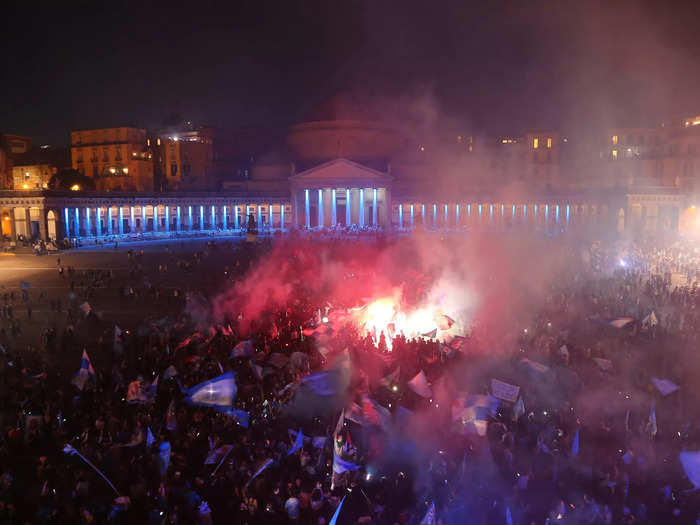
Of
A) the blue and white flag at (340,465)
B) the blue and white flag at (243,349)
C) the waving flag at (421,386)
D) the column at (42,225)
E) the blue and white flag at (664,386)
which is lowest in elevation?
the blue and white flag at (340,465)

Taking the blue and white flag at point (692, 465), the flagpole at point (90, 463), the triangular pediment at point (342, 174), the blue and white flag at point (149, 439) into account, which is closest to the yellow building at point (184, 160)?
the triangular pediment at point (342, 174)

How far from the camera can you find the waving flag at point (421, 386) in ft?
37.1

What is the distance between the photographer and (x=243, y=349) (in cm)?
1354

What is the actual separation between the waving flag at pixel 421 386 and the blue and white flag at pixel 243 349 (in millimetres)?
4419

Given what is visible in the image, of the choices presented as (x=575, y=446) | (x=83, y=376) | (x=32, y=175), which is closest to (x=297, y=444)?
(x=575, y=446)

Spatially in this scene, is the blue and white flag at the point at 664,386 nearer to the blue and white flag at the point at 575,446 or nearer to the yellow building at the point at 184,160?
the blue and white flag at the point at 575,446

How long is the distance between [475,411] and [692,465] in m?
3.73

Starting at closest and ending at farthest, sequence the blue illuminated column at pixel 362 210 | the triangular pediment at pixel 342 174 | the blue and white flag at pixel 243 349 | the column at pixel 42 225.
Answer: the blue and white flag at pixel 243 349
the column at pixel 42 225
the triangular pediment at pixel 342 174
the blue illuminated column at pixel 362 210

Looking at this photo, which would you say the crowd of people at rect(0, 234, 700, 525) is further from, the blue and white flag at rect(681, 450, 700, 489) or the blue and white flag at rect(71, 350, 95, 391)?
the blue and white flag at rect(681, 450, 700, 489)

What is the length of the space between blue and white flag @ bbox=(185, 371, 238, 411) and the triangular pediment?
4649 centimetres

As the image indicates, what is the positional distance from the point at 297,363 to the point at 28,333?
1127cm

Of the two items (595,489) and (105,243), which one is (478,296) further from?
(105,243)

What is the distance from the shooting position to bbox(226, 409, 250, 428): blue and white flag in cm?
1057

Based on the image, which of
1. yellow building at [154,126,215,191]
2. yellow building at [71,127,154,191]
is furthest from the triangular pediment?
yellow building at [71,127,154,191]
